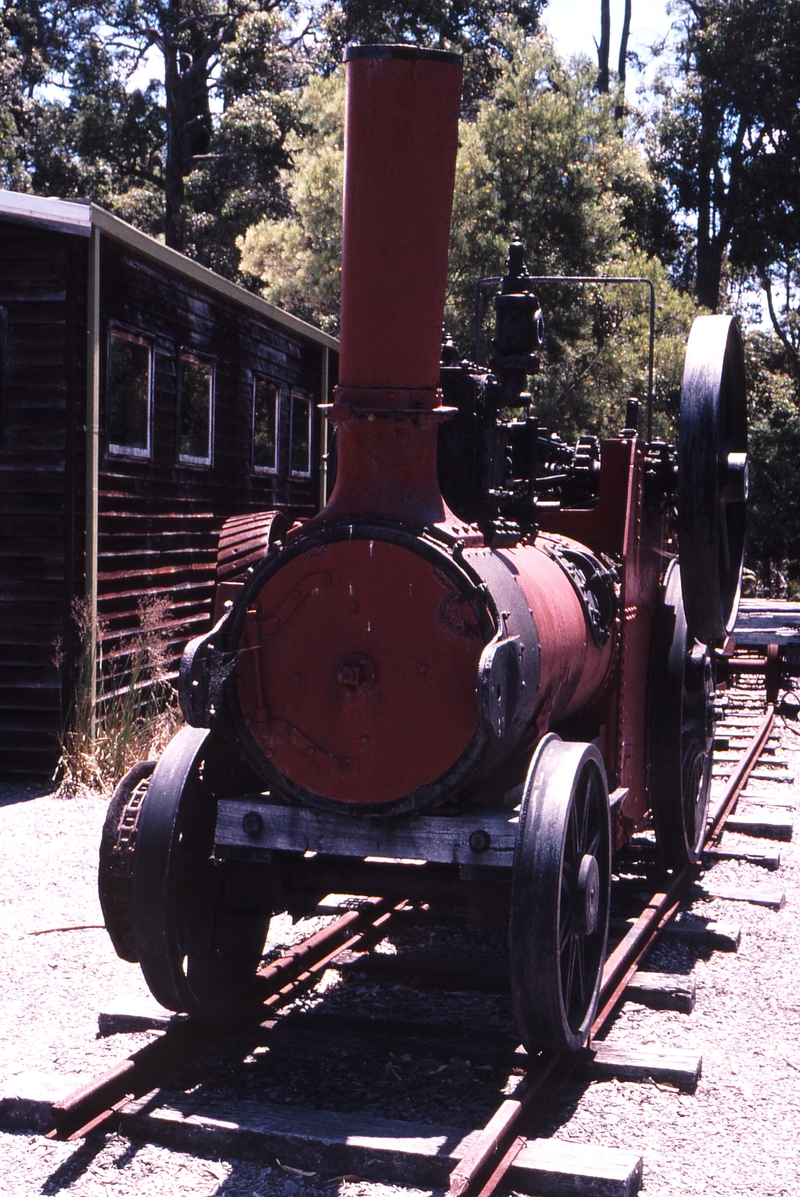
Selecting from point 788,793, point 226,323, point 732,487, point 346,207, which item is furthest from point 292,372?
point 346,207

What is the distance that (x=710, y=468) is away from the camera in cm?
498

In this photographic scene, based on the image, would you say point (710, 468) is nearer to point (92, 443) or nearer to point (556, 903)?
point (556, 903)

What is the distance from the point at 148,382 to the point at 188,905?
658 centimetres

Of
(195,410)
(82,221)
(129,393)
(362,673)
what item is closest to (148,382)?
(129,393)

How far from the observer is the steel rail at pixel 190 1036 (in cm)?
345

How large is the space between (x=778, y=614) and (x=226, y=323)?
652 centimetres

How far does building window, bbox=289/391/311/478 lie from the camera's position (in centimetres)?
1427

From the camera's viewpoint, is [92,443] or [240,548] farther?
[92,443]

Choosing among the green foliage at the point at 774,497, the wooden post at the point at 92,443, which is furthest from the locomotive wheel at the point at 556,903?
the green foliage at the point at 774,497

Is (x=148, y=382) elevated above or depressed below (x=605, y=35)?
below

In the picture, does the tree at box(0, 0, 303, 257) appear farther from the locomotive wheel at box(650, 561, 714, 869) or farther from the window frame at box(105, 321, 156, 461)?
the locomotive wheel at box(650, 561, 714, 869)

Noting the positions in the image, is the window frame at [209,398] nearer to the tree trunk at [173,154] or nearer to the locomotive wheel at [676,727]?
the locomotive wheel at [676,727]

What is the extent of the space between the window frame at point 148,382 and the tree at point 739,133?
68.7ft

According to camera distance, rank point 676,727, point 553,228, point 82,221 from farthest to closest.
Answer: point 553,228
point 82,221
point 676,727
